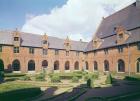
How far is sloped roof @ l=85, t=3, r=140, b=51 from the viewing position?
40.8 metres

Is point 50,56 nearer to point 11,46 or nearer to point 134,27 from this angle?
point 11,46

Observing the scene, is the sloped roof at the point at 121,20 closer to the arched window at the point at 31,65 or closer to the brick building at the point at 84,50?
the brick building at the point at 84,50

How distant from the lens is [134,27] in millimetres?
41125

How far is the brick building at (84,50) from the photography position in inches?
1626

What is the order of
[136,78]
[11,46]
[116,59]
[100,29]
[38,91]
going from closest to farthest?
[38,91]
[136,78]
[116,59]
[11,46]
[100,29]

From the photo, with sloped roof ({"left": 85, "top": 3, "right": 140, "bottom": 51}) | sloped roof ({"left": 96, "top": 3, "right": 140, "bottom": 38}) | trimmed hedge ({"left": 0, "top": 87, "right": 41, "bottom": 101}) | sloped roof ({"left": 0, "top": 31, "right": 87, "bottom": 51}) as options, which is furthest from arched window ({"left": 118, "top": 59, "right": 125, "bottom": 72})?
trimmed hedge ({"left": 0, "top": 87, "right": 41, "bottom": 101})

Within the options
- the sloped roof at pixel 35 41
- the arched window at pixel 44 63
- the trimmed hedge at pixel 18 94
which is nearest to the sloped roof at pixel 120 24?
the sloped roof at pixel 35 41

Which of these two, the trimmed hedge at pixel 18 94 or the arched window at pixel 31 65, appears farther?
the arched window at pixel 31 65

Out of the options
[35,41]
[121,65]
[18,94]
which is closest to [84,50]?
[35,41]

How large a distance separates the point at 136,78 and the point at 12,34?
111 feet

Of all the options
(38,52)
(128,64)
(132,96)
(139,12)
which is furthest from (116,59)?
(132,96)

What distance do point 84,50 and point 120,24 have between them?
686 inches

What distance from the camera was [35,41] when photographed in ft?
174

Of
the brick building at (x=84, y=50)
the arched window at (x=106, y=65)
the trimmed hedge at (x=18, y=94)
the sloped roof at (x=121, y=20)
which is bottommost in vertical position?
the trimmed hedge at (x=18, y=94)
